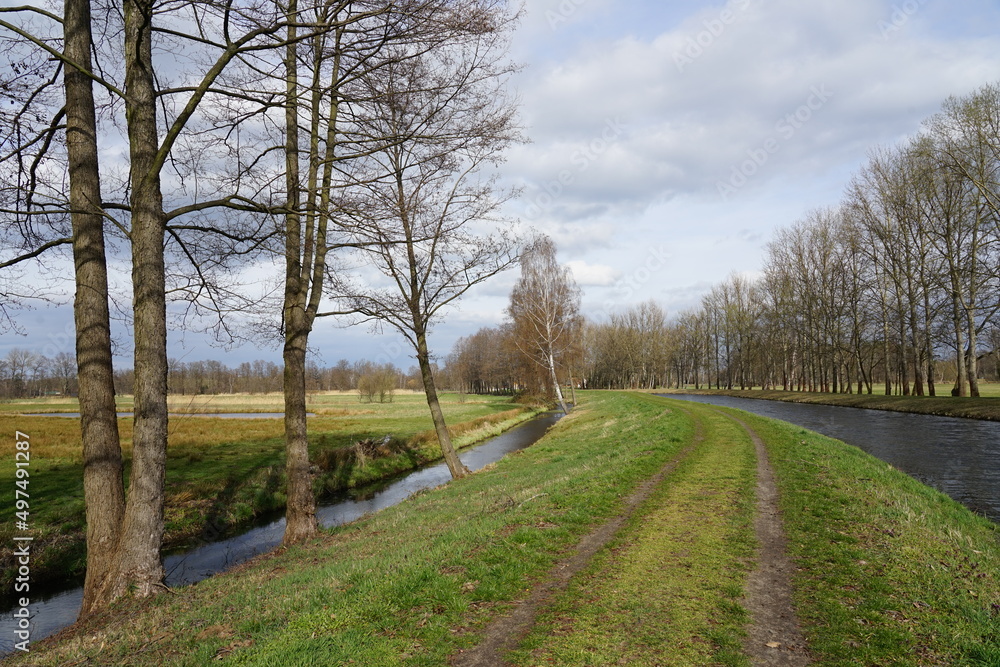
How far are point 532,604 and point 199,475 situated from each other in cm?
1852

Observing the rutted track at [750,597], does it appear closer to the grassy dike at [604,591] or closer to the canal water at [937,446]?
the grassy dike at [604,591]

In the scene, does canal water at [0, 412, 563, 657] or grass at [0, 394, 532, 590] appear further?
grass at [0, 394, 532, 590]

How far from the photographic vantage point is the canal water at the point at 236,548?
30.8 feet

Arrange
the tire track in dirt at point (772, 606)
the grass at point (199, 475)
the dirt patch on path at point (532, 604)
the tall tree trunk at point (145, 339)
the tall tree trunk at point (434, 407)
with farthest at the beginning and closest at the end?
1. the tall tree trunk at point (434, 407)
2. the grass at point (199, 475)
3. the tall tree trunk at point (145, 339)
4. the dirt patch on path at point (532, 604)
5. the tire track in dirt at point (772, 606)

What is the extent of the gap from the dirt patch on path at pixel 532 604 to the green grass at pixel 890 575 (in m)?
2.48

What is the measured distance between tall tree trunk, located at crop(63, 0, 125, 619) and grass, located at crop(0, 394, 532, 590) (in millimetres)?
4879

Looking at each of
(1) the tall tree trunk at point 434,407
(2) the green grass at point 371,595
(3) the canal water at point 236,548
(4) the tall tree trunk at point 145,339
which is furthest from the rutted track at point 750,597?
(1) the tall tree trunk at point 434,407

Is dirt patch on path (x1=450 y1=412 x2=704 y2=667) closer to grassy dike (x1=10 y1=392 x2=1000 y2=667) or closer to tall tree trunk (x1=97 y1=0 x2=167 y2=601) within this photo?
grassy dike (x1=10 y1=392 x2=1000 y2=667)

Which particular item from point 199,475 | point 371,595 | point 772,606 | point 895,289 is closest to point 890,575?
point 772,606

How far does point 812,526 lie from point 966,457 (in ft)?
52.0

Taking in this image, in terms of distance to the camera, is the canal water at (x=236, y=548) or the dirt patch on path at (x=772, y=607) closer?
the dirt patch on path at (x=772, y=607)

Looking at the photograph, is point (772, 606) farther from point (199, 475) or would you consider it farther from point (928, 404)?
point (928, 404)

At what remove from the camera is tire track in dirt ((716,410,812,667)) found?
4.32 metres

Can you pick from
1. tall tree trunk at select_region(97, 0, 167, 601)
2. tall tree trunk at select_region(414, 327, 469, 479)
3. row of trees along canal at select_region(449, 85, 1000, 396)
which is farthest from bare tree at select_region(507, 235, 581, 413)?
tall tree trunk at select_region(97, 0, 167, 601)
